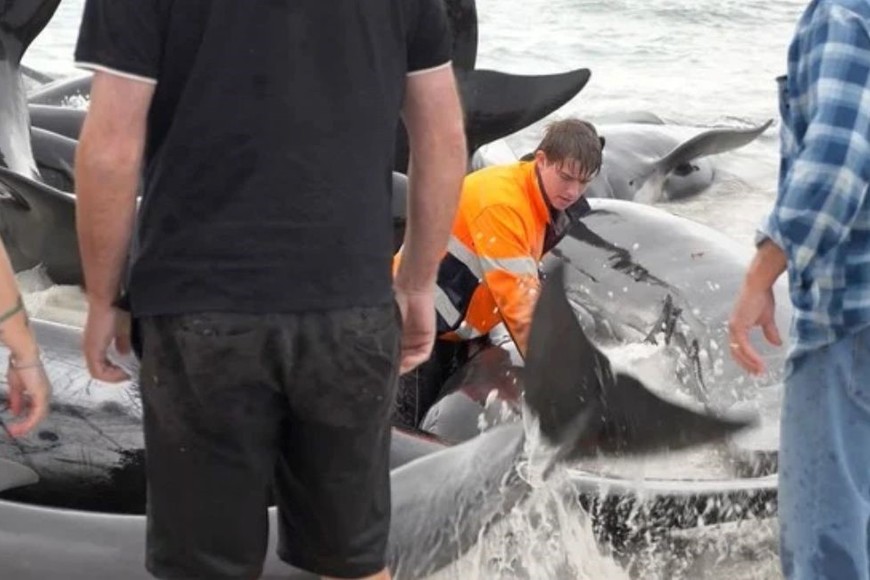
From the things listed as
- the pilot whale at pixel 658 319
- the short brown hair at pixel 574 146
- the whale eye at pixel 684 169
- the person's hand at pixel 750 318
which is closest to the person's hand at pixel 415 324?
the person's hand at pixel 750 318

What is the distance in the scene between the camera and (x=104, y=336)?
9.06 feet

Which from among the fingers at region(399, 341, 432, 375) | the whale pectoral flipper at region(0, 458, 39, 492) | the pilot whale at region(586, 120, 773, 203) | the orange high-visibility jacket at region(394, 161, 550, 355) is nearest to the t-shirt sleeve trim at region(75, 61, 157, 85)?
the fingers at region(399, 341, 432, 375)

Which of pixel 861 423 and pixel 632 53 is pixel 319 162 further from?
pixel 632 53

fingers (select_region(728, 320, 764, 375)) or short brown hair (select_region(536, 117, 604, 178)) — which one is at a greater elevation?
fingers (select_region(728, 320, 764, 375))

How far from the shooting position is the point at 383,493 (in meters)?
Result: 2.96

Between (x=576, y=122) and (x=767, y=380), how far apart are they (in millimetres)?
1344

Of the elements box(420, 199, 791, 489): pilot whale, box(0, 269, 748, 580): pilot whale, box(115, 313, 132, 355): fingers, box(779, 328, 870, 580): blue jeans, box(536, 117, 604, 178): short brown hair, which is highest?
box(115, 313, 132, 355): fingers

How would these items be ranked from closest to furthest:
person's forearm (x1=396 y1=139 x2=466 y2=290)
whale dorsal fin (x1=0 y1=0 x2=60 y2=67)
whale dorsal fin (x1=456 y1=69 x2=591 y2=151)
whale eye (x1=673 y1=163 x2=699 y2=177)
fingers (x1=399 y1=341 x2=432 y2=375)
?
person's forearm (x1=396 y1=139 x2=466 y2=290), fingers (x1=399 y1=341 x2=432 y2=375), whale dorsal fin (x1=0 y1=0 x2=60 y2=67), whale dorsal fin (x1=456 y1=69 x2=591 y2=151), whale eye (x1=673 y1=163 x2=699 y2=177)

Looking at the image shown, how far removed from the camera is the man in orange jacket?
5.08 m

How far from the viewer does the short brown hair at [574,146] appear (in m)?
5.11

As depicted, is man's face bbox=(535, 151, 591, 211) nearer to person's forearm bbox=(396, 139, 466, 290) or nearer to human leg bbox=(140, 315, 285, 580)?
person's forearm bbox=(396, 139, 466, 290)

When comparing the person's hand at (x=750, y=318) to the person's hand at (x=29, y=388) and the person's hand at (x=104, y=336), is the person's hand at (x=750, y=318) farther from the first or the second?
the person's hand at (x=29, y=388)

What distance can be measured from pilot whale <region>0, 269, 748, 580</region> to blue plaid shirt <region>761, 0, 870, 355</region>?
1.20 metres

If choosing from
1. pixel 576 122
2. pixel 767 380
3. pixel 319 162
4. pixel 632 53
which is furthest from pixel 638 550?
pixel 632 53
